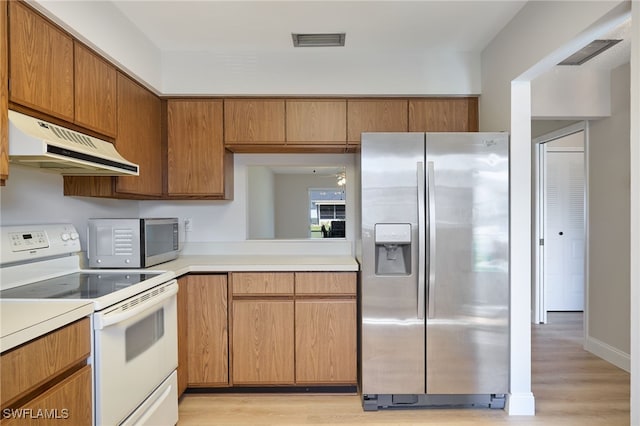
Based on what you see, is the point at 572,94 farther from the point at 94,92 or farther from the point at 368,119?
the point at 94,92

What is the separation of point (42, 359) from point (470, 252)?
2.13m

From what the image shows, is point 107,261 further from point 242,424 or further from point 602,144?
point 602,144

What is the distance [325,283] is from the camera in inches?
96.0

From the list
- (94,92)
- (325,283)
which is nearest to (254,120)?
(94,92)

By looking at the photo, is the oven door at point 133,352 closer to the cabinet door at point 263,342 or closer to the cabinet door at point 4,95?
the cabinet door at point 263,342

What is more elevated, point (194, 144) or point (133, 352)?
point (194, 144)

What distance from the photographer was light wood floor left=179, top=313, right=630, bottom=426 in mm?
2174

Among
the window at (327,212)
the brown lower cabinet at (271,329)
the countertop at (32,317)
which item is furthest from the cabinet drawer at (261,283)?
the countertop at (32,317)

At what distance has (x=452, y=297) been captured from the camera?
2.24 meters

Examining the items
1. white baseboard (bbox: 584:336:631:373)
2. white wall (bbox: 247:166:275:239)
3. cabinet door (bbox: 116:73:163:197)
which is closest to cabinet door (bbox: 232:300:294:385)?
white wall (bbox: 247:166:275:239)

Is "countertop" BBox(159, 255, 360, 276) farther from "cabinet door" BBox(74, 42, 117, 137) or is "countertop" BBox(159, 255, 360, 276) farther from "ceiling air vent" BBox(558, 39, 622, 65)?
"ceiling air vent" BBox(558, 39, 622, 65)

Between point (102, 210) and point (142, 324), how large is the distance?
3.85 ft

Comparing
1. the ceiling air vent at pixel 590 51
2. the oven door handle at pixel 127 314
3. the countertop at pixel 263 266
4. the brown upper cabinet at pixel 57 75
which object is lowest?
the oven door handle at pixel 127 314

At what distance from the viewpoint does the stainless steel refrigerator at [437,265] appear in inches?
87.5
